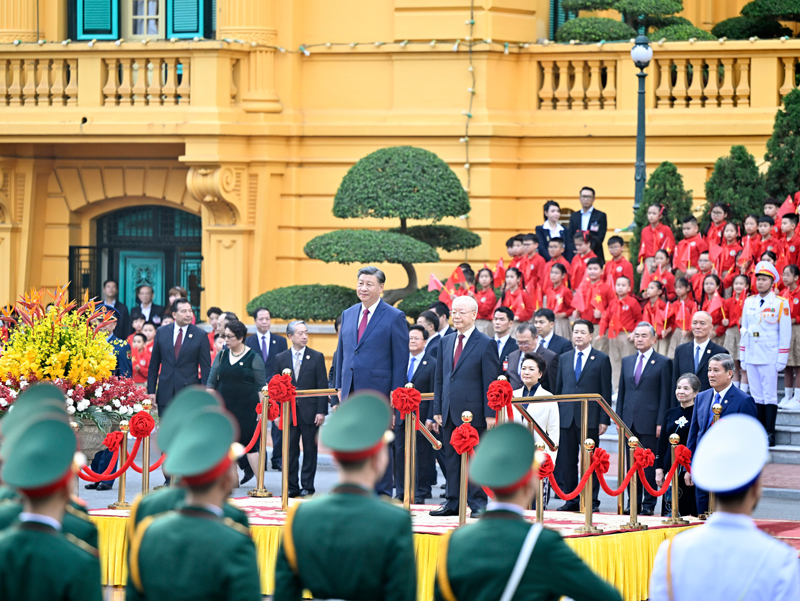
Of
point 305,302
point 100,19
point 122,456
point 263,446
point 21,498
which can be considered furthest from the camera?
point 100,19

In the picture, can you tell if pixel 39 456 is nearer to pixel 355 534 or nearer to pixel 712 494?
pixel 355 534

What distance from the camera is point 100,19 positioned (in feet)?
65.7

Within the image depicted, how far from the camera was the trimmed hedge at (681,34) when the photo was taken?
18.5m

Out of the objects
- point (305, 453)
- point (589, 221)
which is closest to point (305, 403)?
point (305, 453)

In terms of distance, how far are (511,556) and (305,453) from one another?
8341 mm

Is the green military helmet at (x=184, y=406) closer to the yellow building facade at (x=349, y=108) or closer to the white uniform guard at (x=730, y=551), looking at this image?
the white uniform guard at (x=730, y=551)

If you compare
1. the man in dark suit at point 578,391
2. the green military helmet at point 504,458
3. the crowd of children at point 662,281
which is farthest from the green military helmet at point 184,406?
the crowd of children at point 662,281

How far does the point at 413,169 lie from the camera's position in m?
17.5

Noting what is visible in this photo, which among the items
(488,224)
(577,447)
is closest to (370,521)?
(577,447)

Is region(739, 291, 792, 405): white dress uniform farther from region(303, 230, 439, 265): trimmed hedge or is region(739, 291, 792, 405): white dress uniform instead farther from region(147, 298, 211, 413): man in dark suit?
region(147, 298, 211, 413): man in dark suit

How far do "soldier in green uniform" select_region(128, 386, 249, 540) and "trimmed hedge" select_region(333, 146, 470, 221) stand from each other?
39.9 ft

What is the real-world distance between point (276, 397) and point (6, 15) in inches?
453

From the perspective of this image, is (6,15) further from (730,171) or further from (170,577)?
(170,577)

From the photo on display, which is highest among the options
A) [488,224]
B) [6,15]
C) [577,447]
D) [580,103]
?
[6,15]
